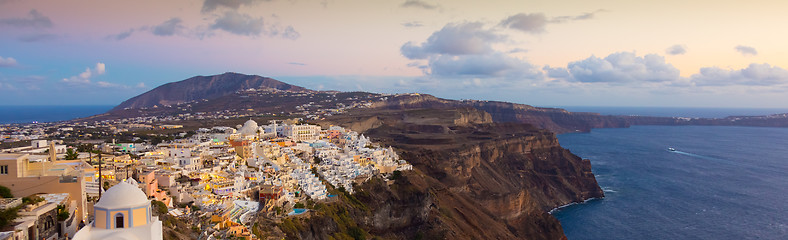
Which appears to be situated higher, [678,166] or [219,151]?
[219,151]

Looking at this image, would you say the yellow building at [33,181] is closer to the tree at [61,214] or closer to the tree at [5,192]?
the tree at [5,192]

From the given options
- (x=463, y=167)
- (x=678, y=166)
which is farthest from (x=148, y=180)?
(x=678, y=166)

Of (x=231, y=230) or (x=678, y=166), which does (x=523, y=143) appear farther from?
(x=231, y=230)

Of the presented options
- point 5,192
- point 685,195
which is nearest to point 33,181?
point 5,192

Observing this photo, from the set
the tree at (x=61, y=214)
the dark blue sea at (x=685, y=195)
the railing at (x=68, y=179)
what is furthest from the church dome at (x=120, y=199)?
the dark blue sea at (x=685, y=195)

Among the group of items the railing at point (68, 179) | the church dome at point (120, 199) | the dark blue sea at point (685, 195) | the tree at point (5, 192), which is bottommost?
the dark blue sea at point (685, 195)

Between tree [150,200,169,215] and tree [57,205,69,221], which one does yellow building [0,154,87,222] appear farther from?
tree [150,200,169,215]
